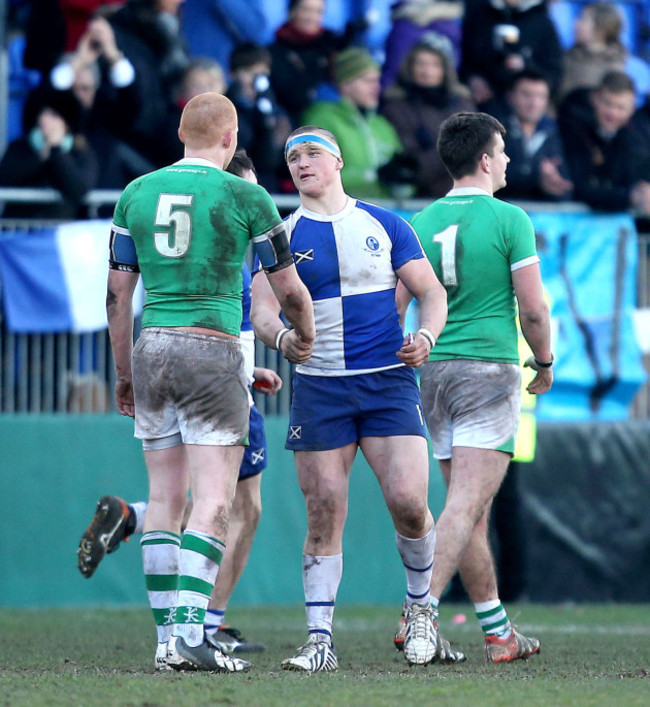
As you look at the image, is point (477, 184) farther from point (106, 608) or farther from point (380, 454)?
point (106, 608)

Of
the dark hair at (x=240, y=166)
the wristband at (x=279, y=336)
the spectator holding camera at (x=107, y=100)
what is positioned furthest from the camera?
the spectator holding camera at (x=107, y=100)

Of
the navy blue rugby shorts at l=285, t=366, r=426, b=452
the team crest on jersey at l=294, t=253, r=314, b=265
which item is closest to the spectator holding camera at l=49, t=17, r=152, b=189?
the team crest on jersey at l=294, t=253, r=314, b=265

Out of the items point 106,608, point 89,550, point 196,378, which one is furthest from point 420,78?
point 196,378

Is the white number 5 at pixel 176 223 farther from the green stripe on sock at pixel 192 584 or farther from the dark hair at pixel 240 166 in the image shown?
the dark hair at pixel 240 166

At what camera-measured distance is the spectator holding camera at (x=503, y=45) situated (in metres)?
12.9

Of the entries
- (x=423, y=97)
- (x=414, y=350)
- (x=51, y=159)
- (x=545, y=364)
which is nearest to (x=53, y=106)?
(x=51, y=159)

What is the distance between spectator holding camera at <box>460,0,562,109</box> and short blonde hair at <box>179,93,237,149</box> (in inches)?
282

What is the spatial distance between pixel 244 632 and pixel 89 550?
4.74 ft

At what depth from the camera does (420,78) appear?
40.2ft

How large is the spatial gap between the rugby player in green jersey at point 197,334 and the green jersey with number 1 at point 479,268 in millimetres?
1169

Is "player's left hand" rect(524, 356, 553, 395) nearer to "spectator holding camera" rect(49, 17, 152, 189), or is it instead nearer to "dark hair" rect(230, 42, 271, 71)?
"spectator holding camera" rect(49, 17, 152, 189)

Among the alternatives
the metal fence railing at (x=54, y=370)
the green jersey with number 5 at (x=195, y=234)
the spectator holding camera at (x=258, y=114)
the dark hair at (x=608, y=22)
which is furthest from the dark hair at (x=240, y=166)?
the dark hair at (x=608, y=22)

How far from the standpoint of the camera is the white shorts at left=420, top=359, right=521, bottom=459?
6.56 m

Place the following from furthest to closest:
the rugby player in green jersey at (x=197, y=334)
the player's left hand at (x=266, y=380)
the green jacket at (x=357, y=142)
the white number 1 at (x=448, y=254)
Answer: the green jacket at (x=357, y=142) → the player's left hand at (x=266, y=380) → the white number 1 at (x=448, y=254) → the rugby player in green jersey at (x=197, y=334)
